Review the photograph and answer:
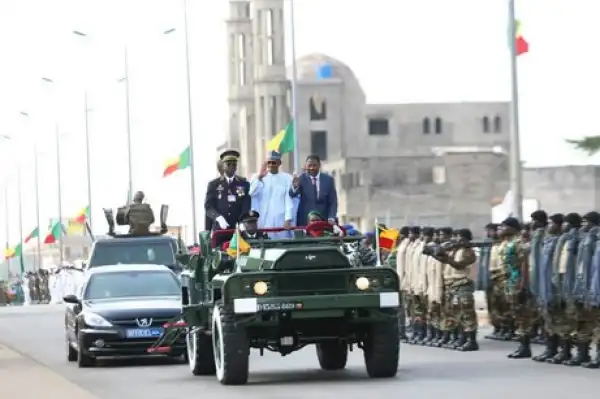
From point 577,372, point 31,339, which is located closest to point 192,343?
point 577,372

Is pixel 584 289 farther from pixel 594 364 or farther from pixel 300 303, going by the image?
pixel 300 303

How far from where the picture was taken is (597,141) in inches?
1075

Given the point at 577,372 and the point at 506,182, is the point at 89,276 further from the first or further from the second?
the point at 506,182

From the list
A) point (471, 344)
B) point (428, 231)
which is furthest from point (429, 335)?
point (471, 344)

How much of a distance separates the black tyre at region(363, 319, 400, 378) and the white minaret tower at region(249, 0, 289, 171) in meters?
130

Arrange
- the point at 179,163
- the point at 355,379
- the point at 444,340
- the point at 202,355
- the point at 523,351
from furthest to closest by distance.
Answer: the point at 179,163
the point at 444,340
the point at 523,351
the point at 202,355
the point at 355,379

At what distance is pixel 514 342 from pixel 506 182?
326 feet

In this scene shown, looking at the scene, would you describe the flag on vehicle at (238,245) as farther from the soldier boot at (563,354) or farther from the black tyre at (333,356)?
the soldier boot at (563,354)

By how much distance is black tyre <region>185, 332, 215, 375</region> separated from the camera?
20.9 metres

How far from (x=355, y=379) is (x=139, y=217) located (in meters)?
12.4

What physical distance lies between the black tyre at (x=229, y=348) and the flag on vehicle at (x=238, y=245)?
27.1 inches

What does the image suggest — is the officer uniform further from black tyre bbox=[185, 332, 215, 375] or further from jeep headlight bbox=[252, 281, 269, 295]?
black tyre bbox=[185, 332, 215, 375]

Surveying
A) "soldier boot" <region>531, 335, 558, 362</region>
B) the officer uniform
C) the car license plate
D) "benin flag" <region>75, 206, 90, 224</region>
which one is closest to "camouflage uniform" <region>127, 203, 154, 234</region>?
the car license plate

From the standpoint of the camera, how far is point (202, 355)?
2109 centimetres
